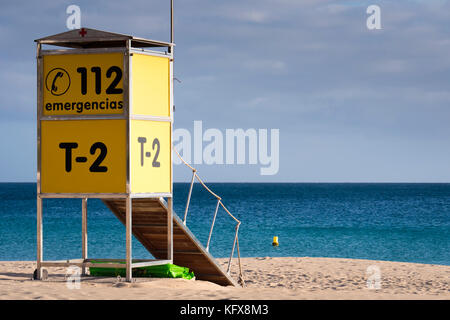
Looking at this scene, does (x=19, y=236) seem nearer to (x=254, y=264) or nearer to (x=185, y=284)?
(x=254, y=264)

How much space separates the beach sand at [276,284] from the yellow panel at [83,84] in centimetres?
314

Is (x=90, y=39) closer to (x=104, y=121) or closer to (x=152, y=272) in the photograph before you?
(x=104, y=121)

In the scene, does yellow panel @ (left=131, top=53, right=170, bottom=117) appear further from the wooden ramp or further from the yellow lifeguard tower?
the wooden ramp

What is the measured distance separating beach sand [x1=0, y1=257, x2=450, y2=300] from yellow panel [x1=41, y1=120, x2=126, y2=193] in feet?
5.80

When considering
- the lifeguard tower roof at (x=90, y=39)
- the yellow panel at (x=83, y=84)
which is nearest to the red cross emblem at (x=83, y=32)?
the lifeguard tower roof at (x=90, y=39)

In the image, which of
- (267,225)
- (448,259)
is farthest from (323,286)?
(267,225)

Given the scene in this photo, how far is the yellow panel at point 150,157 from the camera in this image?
1215cm

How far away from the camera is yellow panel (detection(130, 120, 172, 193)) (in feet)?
39.9

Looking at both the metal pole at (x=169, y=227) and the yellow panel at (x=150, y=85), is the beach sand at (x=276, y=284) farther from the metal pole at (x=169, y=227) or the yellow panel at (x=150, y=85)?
the yellow panel at (x=150, y=85)

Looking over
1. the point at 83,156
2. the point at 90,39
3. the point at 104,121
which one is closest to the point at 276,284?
the point at 83,156

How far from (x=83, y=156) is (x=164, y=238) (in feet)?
9.86

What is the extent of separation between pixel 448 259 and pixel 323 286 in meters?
13.7

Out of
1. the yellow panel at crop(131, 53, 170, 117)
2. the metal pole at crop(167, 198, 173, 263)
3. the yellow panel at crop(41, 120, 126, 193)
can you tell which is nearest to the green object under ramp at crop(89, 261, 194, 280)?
the metal pole at crop(167, 198, 173, 263)

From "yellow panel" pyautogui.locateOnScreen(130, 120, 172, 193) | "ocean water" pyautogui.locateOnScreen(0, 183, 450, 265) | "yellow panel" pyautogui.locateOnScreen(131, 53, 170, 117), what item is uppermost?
"yellow panel" pyautogui.locateOnScreen(131, 53, 170, 117)
